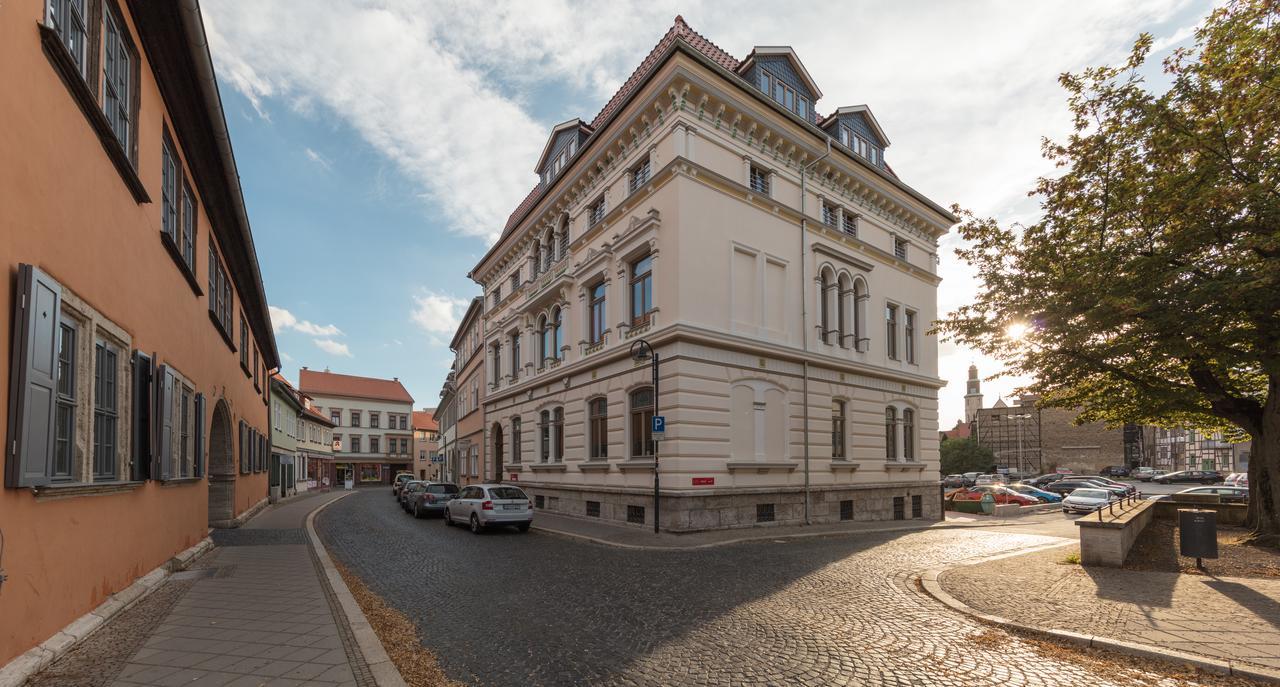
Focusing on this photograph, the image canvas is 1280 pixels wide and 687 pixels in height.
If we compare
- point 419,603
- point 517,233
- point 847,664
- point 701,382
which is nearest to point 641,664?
point 847,664

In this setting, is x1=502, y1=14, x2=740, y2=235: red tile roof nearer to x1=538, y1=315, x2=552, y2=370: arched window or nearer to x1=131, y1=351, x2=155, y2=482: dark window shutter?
x1=538, y1=315, x2=552, y2=370: arched window

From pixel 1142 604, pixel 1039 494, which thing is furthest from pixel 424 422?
pixel 1142 604

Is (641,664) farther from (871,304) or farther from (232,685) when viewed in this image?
(871,304)

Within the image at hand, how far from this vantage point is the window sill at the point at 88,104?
17.9 feet

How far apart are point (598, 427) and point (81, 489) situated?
51.2ft

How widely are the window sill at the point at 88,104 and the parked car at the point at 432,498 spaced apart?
55.8 feet

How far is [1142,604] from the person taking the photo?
25.8 ft

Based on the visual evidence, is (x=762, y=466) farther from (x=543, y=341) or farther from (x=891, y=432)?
(x=543, y=341)

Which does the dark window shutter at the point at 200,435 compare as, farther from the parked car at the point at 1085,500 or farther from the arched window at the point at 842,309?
the parked car at the point at 1085,500

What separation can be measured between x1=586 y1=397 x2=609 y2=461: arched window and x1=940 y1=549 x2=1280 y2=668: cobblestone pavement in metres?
11.9

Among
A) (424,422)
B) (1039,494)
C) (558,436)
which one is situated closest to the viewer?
(558,436)

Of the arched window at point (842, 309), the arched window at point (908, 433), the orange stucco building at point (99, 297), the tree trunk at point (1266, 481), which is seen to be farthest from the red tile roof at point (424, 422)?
the tree trunk at point (1266, 481)

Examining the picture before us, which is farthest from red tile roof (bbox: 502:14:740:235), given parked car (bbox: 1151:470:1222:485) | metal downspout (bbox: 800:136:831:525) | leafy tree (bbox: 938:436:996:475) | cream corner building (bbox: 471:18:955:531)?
leafy tree (bbox: 938:436:996:475)

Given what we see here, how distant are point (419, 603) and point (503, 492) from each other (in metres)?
9.74
